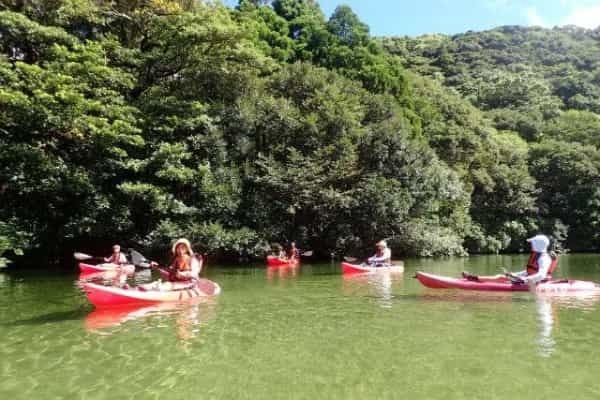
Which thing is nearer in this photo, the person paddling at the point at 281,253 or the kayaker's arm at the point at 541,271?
the kayaker's arm at the point at 541,271

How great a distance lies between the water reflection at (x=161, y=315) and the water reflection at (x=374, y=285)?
3808 mm

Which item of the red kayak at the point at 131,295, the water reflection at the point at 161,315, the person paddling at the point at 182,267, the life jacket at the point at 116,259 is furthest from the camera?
the life jacket at the point at 116,259

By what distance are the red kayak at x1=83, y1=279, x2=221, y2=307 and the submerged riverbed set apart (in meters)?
0.27

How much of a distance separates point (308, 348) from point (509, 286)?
6.59 meters

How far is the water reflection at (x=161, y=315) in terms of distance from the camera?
28.0ft

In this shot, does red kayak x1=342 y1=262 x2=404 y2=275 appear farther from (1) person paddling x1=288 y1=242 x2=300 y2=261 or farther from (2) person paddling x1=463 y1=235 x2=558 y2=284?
(2) person paddling x1=463 y1=235 x2=558 y2=284

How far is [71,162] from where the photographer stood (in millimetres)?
21766

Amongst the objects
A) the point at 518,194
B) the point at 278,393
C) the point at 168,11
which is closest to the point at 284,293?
the point at 278,393

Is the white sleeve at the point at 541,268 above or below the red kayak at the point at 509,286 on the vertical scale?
above

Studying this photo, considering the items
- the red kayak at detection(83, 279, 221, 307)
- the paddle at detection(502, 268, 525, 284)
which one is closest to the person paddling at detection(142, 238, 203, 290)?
the red kayak at detection(83, 279, 221, 307)

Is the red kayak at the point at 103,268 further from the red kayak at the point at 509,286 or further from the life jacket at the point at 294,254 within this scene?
the red kayak at the point at 509,286

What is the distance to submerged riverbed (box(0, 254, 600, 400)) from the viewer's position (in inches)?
215

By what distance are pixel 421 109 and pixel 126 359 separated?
31350mm

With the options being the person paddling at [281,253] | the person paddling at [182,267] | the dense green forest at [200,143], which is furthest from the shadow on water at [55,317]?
the person paddling at [281,253]
